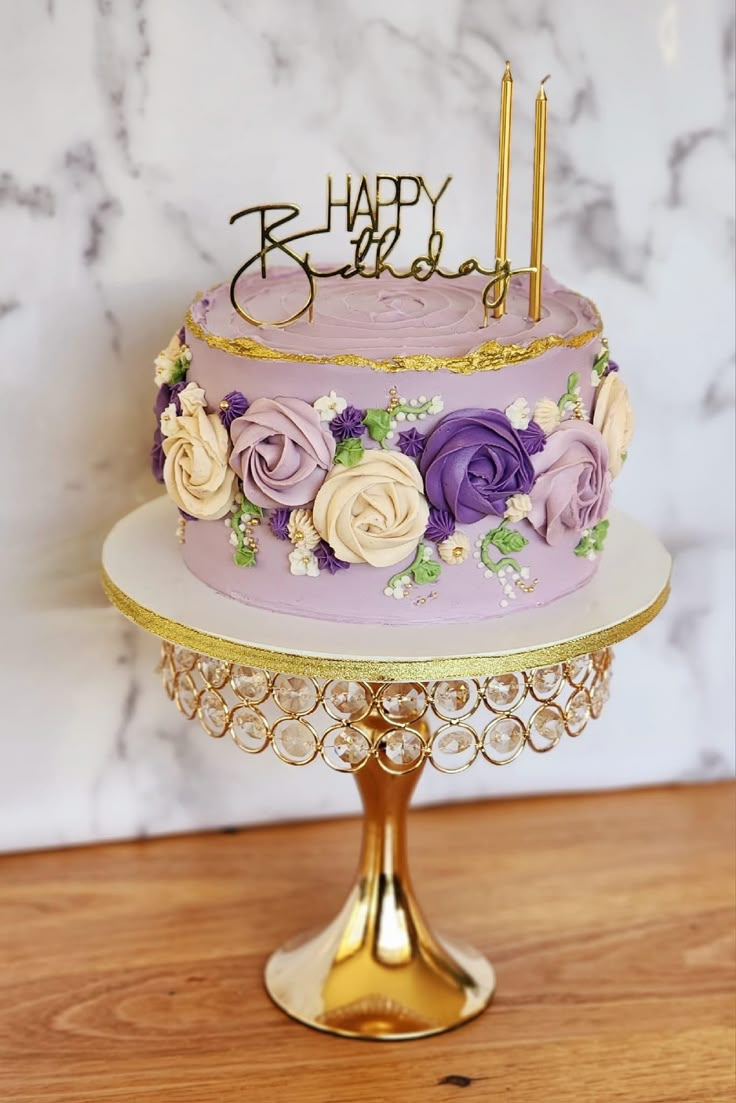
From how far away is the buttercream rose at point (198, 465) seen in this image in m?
0.96

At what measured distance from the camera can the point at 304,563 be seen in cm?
96

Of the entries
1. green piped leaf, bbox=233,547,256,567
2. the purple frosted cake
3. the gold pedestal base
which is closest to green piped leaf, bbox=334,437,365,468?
the purple frosted cake

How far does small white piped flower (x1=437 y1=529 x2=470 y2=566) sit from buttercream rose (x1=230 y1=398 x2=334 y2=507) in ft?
0.30

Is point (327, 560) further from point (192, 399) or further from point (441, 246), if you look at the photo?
point (441, 246)

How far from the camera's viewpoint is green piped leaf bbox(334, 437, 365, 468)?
3.03 feet

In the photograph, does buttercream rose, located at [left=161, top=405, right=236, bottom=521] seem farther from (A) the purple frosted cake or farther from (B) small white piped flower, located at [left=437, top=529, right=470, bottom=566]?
(B) small white piped flower, located at [left=437, top=529, right=470, bottom=566]

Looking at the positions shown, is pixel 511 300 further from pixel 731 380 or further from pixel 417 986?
pixel 417 986

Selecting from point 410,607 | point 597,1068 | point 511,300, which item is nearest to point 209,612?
point 410,607

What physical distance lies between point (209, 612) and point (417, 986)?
0.38m

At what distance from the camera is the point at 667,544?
4.58ft

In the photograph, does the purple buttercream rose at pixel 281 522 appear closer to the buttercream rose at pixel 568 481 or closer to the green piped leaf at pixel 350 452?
the green piped leaf at pixel 350 452

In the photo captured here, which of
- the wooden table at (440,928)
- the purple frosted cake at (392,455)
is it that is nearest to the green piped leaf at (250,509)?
the purple frosted cake at (392,455)

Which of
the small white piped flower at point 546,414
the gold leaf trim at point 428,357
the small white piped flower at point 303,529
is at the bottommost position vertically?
the small white piped flower at point 303,529

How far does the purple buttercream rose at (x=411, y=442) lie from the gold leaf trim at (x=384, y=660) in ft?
0.43
